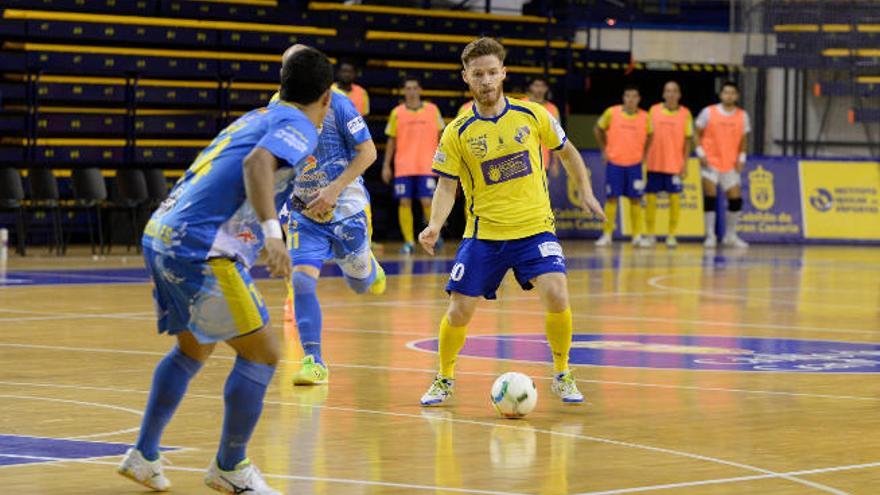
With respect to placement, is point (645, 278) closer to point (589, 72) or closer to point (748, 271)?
point (748, 271)

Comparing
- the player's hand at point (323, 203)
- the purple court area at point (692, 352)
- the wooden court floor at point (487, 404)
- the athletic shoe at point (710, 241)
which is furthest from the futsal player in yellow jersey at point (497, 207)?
the athletic shoe at point (710, 241)

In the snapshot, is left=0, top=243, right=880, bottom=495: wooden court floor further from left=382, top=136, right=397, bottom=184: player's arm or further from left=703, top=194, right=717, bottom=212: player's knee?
left=703, top=194, right=717, bottom=212: player's knee

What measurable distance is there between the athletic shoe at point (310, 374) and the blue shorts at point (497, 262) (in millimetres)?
1129

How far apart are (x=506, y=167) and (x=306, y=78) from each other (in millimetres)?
2946

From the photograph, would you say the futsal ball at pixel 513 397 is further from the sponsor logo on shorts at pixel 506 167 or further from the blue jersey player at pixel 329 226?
the blue jersey player at pixel 329 226

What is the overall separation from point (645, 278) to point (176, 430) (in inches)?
470

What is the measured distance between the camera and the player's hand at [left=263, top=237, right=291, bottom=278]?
6039 millimetres

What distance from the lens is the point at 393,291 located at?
56.2ft

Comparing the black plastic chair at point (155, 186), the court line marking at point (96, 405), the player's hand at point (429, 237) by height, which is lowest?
the black plastic chair at point (155, 186)

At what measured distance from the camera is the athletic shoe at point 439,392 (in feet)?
29.4

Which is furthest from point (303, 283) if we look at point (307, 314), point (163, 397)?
point (163, 397)

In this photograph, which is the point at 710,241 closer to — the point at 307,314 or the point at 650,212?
the point at 650,212

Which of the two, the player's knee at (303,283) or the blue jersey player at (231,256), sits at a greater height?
the blue jersey player at (231,256)

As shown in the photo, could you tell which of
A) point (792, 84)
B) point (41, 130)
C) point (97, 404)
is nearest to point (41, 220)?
point (41, 130)
